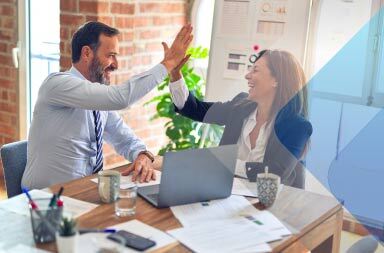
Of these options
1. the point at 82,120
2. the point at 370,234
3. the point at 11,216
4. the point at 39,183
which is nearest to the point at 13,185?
the point at 39,183

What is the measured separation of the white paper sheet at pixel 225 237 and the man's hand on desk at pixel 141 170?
1.43 ft

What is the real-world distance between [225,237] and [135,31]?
197cm

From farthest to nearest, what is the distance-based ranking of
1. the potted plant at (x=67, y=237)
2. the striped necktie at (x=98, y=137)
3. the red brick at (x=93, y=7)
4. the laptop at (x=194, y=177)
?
the red brick at (x=93, y=7), the striped necktie at (x=98, y=137), the laptop at (x=194, y=177), the potted plant at (x=67, y=237)

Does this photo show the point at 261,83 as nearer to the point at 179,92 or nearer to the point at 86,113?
the point at 179,92

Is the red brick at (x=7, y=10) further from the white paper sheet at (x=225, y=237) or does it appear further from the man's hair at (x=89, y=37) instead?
the white paper sheet at (x=225, y=237)

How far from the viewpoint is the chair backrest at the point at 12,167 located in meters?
2.18

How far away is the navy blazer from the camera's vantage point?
79.0 inches

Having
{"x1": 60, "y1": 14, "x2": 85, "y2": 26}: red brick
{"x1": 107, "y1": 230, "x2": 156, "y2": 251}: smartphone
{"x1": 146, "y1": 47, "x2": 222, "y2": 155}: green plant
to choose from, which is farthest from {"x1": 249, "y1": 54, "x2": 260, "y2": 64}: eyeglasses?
{"x1": 107, "y1": 230, "x2": 156, "y2": 251}: smartphone

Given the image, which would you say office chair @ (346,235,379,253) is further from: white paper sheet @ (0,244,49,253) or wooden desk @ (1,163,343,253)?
white paper sheet @ (0,244,49,253)

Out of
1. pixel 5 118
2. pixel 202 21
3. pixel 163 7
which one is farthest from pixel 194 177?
pixel 5 118

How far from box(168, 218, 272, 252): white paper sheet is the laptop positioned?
160 millimetres

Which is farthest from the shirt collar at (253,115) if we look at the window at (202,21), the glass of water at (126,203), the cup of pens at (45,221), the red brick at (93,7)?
the window at (202,21)

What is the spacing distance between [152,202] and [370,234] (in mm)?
654
